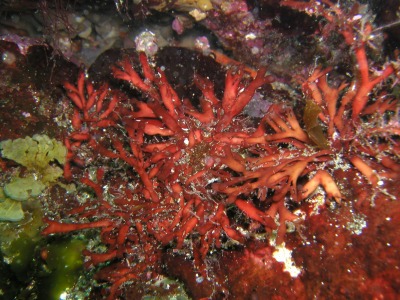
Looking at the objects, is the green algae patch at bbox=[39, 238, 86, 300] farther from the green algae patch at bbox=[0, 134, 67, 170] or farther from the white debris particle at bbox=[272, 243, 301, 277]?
the white debris particle at bbox=[272, 243, 301, 277]

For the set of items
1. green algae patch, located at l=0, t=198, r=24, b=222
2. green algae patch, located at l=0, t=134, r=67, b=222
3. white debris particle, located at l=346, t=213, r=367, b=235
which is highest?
white debris particle, located at l=346, t=213, r=367, b=235

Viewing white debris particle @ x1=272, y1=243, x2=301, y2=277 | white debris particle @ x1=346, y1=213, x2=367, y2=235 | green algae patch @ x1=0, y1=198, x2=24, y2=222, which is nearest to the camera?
white debris particle @ x1=346, y1=213, x2=367, y2=235

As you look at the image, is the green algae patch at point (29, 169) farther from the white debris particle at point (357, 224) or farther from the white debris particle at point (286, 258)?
the white debris particle at point (357, 224)

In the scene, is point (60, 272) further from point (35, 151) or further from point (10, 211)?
point (35, 151)

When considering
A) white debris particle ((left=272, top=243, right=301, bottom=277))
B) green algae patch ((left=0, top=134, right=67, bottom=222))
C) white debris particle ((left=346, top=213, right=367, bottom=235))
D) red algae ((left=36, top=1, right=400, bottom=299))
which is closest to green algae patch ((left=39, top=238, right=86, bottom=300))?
red algae ((left=36, top=1, right=400, bottom=299))

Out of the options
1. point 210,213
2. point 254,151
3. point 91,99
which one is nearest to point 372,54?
point 254,151

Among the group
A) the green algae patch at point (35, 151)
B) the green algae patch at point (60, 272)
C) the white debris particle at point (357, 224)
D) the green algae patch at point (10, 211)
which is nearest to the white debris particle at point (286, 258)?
the white debris particle at point (357, 224)

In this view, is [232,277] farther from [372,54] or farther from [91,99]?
[372,54]

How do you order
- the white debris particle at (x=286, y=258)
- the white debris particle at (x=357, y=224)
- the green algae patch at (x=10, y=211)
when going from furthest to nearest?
the green algae patch at (x=10, y=211)
the white debris particle at (x=286, y=258)
the white debris particle at (x=357, y=224)
